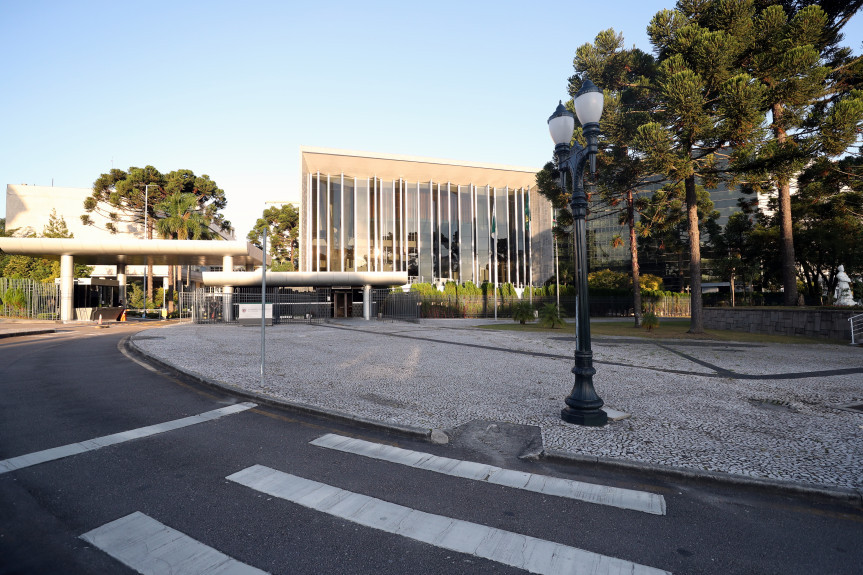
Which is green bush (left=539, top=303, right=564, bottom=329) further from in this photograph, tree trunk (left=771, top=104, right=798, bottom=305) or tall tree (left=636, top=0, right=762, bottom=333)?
tree trunk (left=771, top=104, right=798, bottom=305)

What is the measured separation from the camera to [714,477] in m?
A: 3.94

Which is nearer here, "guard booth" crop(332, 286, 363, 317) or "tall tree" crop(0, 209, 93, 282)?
"guard booth" crop(332, 286, 363, 317)

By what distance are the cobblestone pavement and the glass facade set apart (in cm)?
2970

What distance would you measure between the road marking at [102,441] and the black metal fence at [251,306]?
810 inches

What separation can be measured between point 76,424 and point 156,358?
6.10m

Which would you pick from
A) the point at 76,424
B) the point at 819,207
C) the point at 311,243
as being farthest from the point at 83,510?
the point at 311,243

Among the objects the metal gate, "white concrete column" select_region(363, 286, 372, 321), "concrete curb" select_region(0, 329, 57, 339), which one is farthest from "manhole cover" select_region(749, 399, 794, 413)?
"white concrete column" select_region(363, 286, 372, 321)

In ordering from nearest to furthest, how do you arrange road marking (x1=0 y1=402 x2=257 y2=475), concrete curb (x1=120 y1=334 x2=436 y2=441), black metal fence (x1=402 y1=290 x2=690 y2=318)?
1. road marking (x1=0 y1=402 x2=257 y2=475)
2. concrete curb (x1=120 y1=334 x2=436 y2=441)
3. black metal fence (x1=402 y1=290 x2=690 y2=318)

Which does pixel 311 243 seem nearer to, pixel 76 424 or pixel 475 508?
pixel 76 424

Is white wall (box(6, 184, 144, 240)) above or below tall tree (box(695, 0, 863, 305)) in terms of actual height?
above

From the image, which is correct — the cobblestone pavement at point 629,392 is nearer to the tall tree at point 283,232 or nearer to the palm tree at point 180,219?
the palm tree at point 180,219

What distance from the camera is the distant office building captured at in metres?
43.6

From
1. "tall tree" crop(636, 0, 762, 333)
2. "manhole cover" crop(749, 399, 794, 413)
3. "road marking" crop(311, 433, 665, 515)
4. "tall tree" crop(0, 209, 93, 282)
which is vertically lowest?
"manhole cover" crop(749, 399, 794, 413)

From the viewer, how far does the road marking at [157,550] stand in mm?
2611
